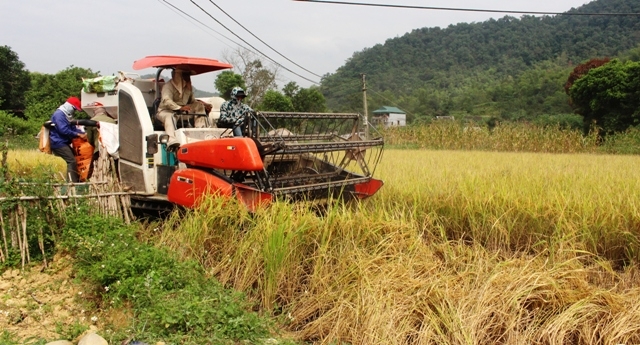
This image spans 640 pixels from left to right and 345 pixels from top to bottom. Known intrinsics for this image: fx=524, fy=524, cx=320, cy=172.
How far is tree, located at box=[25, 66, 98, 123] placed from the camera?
2736 centimetres

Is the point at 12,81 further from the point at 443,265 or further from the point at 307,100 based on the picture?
the point at 443,265

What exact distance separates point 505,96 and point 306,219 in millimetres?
44992

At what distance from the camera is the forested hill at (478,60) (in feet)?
159

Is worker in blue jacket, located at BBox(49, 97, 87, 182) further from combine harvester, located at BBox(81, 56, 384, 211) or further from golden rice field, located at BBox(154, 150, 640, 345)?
golden rice field, located at BBox(154, 150, 640, 345)

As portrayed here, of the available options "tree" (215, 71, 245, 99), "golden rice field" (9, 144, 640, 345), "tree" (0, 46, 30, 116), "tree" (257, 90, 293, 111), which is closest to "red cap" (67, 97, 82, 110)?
"golden rice field" (9, 144, 640, 345)

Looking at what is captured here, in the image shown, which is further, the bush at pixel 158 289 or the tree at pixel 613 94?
the tree at pixel 613 94

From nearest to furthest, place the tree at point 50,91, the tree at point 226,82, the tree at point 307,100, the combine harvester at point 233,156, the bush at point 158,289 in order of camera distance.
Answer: the bush at point 158,289 → the combine harvester at point 233,156 → the tree at point 50,91 → the tree at point 226,82 → the tree at point 307,100

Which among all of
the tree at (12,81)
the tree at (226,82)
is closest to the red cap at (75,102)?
the tree at (226,82)

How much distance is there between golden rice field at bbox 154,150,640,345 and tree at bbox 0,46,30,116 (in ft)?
100

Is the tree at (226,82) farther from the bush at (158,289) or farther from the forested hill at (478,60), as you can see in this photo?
the bush at (158,289)

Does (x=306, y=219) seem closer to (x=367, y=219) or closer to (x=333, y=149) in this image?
(x=367, y=219)

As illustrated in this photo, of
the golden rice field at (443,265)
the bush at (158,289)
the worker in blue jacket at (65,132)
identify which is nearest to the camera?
the golden rice field at (443,265)

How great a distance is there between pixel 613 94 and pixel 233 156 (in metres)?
25.9

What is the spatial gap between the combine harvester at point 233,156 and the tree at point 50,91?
2283 centimetres
